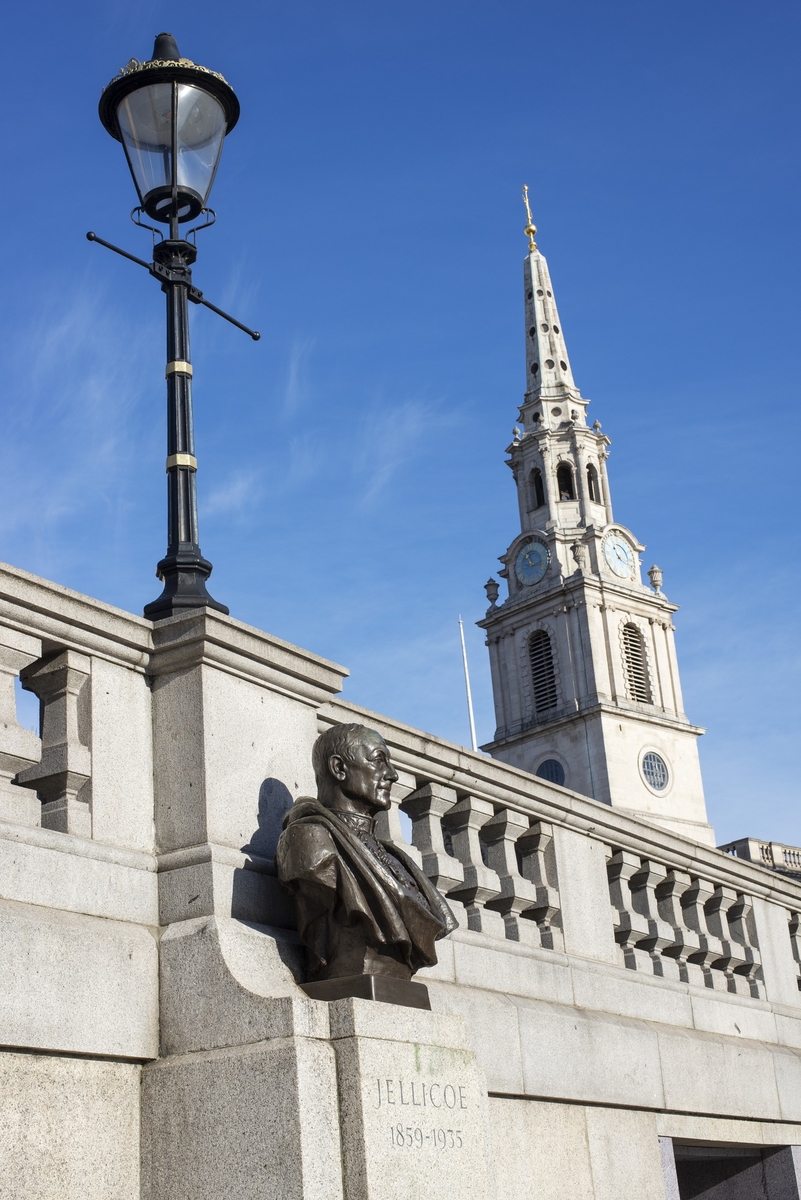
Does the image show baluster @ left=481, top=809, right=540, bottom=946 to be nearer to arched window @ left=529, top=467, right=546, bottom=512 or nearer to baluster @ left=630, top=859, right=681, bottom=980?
baluster @ left=630, top=859, right=681, bottom=980

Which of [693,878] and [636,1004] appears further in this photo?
[693,878]

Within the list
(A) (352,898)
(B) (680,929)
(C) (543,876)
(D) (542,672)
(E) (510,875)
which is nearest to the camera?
(A) (352,898)

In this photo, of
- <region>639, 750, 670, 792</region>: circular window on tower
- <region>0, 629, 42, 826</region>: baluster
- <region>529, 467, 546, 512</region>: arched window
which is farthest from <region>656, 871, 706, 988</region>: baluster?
<region>529, 467, 546, 512</region>: arched window

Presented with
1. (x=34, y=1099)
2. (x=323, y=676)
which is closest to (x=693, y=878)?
(x=323, y=676)

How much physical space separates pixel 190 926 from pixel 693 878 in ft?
18.3

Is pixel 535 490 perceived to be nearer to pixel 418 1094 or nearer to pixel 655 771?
pixel 655 771

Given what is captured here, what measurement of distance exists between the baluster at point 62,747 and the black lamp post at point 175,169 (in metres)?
0.97

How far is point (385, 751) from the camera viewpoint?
6816mm

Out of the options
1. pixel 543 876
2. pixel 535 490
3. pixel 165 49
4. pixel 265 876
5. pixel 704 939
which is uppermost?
pixel 535 490

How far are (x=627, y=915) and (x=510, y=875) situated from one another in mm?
1454

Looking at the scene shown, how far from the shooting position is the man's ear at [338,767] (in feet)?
21.8

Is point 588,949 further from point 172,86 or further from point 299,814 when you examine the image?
point 172,86

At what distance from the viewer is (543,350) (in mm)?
108312

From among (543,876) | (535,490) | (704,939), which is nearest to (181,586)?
(543,876)
